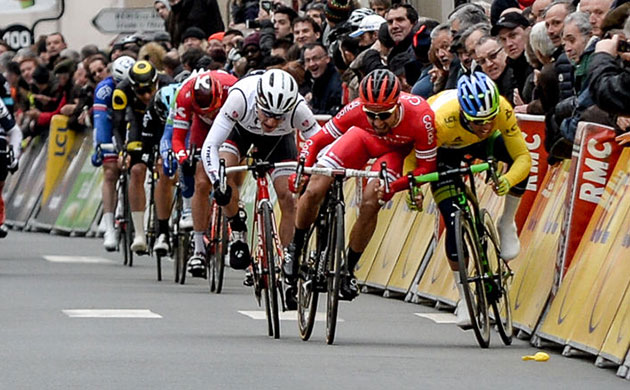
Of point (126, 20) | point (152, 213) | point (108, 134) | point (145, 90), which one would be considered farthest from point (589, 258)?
point (126, 20)

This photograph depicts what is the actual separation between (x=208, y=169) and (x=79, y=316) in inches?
56.5

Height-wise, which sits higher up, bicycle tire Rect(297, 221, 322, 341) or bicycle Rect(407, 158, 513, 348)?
bicycle Rect(407, 158, 513, 348)

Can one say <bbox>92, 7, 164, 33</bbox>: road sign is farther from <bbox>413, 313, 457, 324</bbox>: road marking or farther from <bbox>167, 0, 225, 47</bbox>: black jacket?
<bbox>413, 313, 457, 324</bbox>: road marking

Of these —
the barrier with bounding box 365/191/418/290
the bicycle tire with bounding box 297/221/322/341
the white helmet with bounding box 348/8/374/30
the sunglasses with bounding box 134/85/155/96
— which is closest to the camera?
the bicycle tire with bounding box 297/221/322/341

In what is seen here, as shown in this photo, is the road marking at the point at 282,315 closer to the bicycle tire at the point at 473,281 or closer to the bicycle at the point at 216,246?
the bicycle at the point at 216,246

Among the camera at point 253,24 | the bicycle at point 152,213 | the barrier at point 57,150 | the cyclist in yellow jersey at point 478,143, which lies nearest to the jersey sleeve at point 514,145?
the cyclist in yellow jersey at point 478,143

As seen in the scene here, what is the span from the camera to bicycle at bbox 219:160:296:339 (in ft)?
43.9

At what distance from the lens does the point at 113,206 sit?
21.7 m

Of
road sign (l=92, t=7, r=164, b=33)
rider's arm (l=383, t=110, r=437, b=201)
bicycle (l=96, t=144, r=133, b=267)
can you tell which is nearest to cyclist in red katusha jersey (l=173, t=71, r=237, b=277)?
bicycle (l=96, t=144, r=133, b=267)

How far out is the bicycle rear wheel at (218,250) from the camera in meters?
17.0

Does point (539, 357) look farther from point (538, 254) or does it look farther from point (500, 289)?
point (538, 254)

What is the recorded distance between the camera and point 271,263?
13.5 meters

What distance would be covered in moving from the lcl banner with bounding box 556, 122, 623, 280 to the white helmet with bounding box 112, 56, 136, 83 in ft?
28.0

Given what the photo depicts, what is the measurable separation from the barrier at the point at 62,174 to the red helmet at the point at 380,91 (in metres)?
14.5
